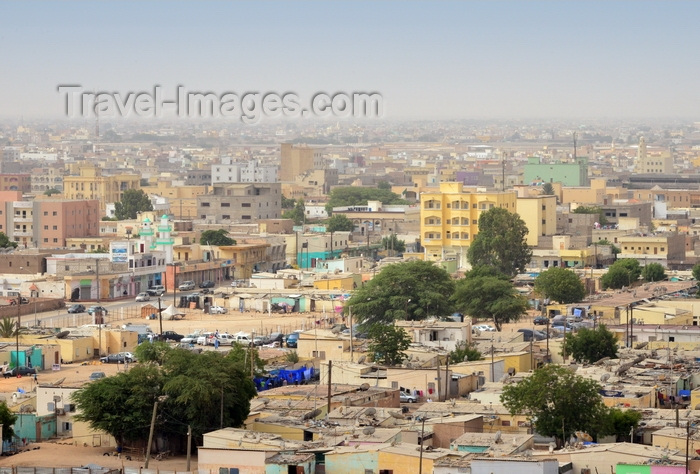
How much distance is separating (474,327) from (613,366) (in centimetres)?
690

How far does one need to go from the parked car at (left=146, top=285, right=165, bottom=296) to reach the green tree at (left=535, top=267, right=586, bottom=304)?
8.32m

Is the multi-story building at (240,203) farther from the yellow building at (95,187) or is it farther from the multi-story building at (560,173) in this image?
the multi-story building at (560,173)

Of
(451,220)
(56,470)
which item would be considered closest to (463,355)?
(56,470)

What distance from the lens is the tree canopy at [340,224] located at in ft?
176

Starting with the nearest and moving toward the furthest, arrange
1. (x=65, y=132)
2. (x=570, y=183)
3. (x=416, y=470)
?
(x=416, y=470)
(x=570, y=183)
(x=65, y=132)

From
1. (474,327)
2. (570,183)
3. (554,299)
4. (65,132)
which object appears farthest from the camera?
(65,132)

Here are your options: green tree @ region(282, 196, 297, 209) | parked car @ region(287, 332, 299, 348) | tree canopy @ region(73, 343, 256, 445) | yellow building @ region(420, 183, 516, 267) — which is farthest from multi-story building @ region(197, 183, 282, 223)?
tree canopy @ region(73, 343, 256, 445)

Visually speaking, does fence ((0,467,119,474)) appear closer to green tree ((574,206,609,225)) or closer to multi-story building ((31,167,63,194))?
green tree ((574,206,609,225))

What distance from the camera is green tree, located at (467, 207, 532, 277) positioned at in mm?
40719

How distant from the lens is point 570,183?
80.0m

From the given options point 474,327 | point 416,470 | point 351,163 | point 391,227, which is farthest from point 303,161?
point 416,470

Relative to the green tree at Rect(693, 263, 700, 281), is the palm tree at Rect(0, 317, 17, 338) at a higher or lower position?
lower

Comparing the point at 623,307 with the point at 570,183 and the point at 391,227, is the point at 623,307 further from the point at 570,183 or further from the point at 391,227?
the point at 570,183

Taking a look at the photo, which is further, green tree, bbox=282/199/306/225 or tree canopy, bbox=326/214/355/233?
green tree, bbox=282/199/306/225
